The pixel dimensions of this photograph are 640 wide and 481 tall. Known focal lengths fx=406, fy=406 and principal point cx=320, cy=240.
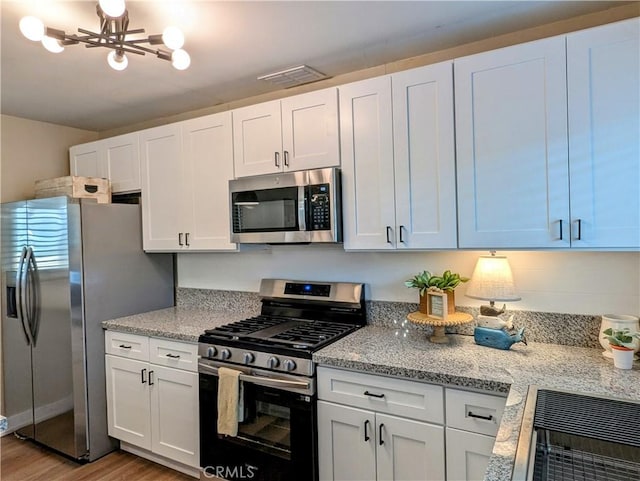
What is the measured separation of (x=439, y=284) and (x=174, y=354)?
1576 millimetres

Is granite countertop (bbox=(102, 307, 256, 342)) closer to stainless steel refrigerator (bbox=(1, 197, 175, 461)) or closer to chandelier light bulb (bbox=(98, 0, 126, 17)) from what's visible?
stainless steel refrigerator (bbox=(1, 197, 175, 461))

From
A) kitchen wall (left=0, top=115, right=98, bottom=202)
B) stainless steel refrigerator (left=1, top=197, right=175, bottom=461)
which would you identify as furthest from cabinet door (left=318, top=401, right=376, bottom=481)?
kitchen wall (left=0, top=115, right=98, bottom=202)

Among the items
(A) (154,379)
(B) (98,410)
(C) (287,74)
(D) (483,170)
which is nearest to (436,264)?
(D) (483,170)

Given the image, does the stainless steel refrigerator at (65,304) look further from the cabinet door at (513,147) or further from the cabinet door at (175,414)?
the cabinet door at (513,147)

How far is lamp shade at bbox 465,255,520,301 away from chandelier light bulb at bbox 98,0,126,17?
73.3 inches

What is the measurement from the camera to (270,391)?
201 centimetres

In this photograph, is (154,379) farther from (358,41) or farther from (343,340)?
(358,41)

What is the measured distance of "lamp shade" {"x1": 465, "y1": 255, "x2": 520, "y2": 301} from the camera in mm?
1938

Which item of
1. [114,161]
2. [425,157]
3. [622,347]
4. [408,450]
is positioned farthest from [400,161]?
[114,161]

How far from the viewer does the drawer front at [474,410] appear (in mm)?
1538

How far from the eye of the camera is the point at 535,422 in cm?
118

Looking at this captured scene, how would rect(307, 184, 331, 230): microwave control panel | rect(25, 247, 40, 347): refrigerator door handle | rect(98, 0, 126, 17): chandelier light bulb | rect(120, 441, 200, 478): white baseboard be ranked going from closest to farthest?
rect(98, 0, 126, 17): chandelier light bulb < rect(307, 184, 331, 230): microwave control panel < rect(120, 441, 200, 478): white baseboard < rect(25, 247, 40, 347): refrigerator door handle

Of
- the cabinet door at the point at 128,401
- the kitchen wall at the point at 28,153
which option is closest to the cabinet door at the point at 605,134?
the cabinet door at the point at 128,401

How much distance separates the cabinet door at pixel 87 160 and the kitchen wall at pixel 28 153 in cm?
21
